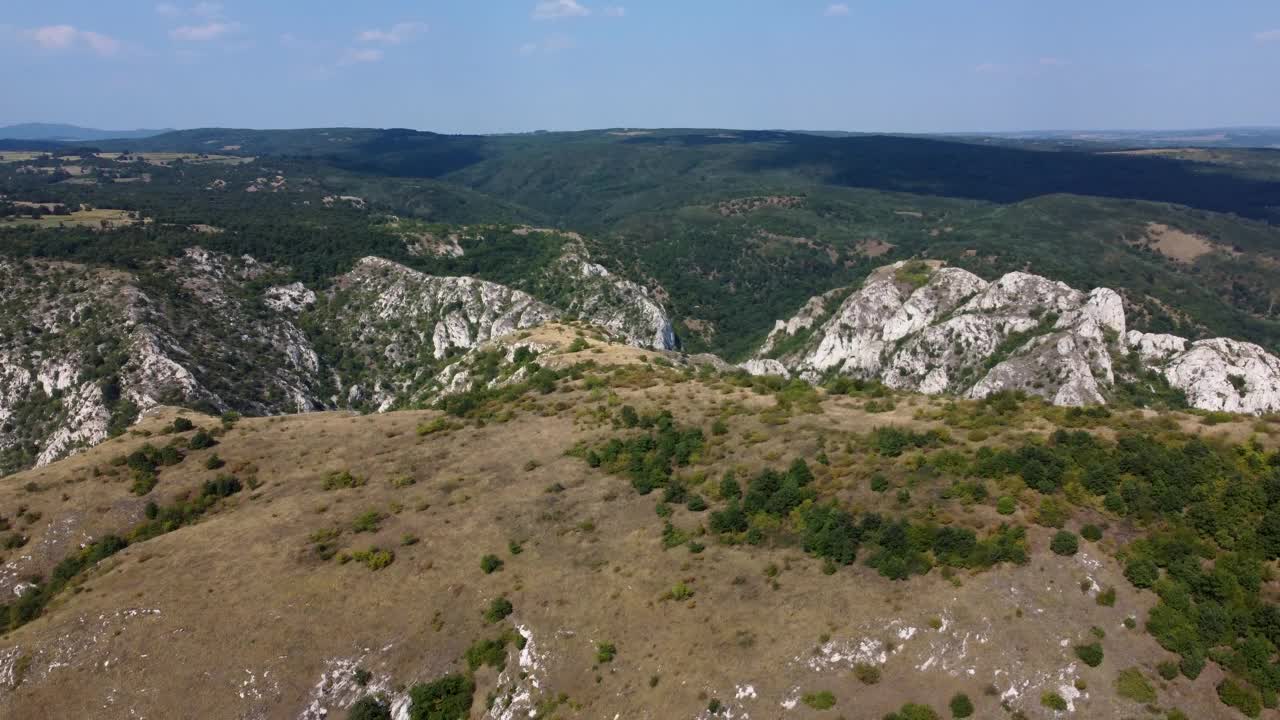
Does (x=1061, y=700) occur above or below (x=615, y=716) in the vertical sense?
above

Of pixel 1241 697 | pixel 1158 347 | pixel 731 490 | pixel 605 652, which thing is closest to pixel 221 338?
pixel 731 490

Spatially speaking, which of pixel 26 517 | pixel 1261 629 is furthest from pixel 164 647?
pixel 1261 629

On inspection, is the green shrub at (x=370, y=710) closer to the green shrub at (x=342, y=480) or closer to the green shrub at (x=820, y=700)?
the green shrub at (x=820, y=700)

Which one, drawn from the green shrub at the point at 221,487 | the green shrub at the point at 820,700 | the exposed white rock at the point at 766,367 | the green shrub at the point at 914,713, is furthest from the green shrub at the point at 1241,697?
the exposed white rock at the point at 766,367

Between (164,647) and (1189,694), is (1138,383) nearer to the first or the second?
(1189,694)

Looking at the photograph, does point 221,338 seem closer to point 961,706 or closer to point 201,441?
point 201,441

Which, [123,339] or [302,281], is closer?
[123,339]
